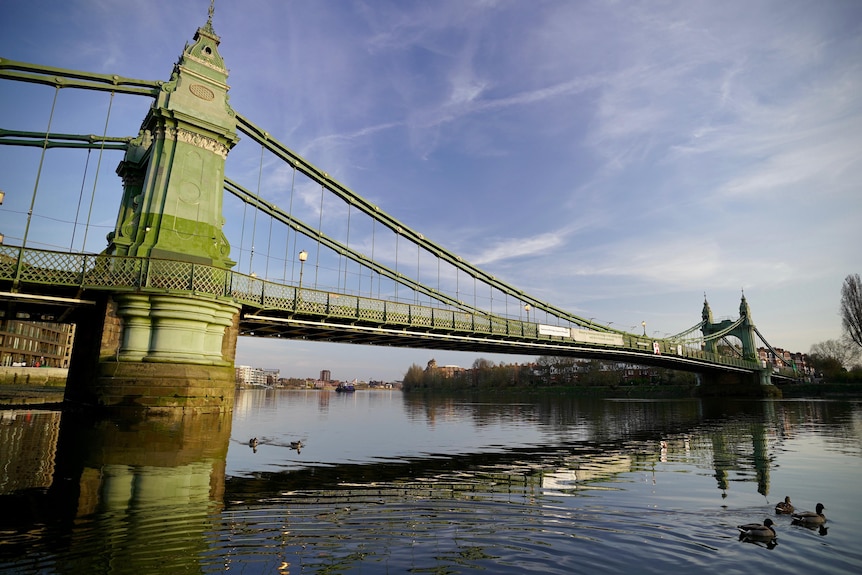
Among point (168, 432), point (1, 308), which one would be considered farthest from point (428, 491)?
point (1, 308)

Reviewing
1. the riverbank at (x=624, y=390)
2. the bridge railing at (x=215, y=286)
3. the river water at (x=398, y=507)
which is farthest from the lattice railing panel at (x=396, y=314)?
the riverbank at (x=624, y=390)

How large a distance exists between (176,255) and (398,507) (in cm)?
1914

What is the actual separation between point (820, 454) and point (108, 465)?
884 inches

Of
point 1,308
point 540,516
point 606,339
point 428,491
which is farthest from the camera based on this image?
point 606,339

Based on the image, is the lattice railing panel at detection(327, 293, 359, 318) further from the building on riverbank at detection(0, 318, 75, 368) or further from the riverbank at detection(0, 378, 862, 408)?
the building on riverbank at detection(0, 318, 75, 368)

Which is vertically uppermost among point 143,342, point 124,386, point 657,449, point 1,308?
point 1,308

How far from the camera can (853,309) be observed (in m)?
71.6

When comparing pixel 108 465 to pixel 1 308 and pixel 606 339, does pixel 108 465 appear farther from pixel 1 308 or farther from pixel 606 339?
pixel 606 339

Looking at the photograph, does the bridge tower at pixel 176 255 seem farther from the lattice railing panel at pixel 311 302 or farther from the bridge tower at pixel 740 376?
the bridge tower at pixel 740 376

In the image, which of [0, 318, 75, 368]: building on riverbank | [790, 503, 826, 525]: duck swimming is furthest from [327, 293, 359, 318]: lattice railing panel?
[0, 318, 75, 368]: building on riverbank

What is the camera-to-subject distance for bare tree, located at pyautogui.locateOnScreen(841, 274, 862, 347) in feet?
232

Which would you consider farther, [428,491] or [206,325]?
[206,325]

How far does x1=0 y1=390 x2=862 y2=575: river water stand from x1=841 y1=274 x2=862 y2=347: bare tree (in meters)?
74.0

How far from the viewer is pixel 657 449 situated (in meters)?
17.7
